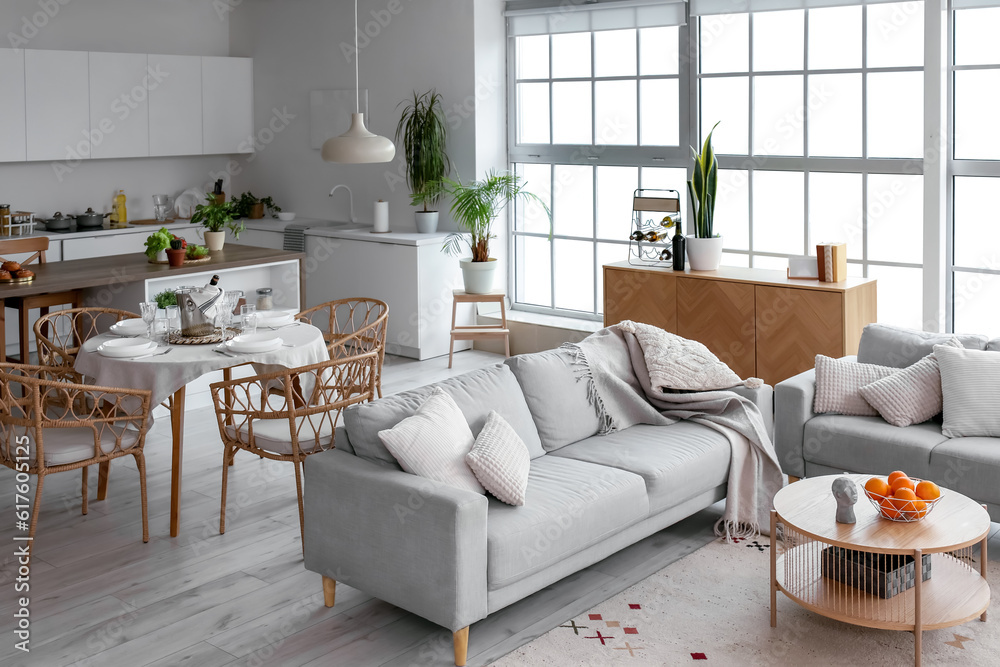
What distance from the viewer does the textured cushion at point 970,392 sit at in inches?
168

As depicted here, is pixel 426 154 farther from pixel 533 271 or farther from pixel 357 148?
pixel 357 148

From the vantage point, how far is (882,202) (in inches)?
245

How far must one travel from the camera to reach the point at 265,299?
676 cm

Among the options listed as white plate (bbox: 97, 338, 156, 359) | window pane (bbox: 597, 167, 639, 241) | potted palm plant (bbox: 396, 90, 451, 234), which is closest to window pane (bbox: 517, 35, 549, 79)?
potted palm plant (bbox: 396, 90, 451, 234)

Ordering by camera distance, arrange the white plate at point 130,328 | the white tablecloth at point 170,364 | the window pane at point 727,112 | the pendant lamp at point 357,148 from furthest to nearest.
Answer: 1. the window pane at point 727,112
2. the pendant lamp at point 357,148
3. the white plate at point 130,328
4. the white tablecloth at point 170,364

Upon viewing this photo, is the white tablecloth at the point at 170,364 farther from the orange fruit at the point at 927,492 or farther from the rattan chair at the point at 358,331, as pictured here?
the orange fruit at the point at 927,492

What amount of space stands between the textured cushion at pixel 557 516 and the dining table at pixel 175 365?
4.18ft

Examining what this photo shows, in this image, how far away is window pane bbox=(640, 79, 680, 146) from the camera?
7.07 meters

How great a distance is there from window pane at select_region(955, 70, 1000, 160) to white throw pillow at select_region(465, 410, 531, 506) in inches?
141

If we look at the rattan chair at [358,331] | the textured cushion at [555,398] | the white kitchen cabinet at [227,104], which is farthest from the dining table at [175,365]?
the white kitchen cabinet at [227,104]

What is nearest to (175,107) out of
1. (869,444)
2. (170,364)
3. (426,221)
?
(426,221)

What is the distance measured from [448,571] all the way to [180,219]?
6.77m

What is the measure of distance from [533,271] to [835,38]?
2906 millimetres

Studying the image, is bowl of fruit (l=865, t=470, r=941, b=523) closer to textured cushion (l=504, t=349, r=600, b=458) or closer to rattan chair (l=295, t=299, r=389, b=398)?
textured cushion (l=504, t=349, r=600, b=458)
